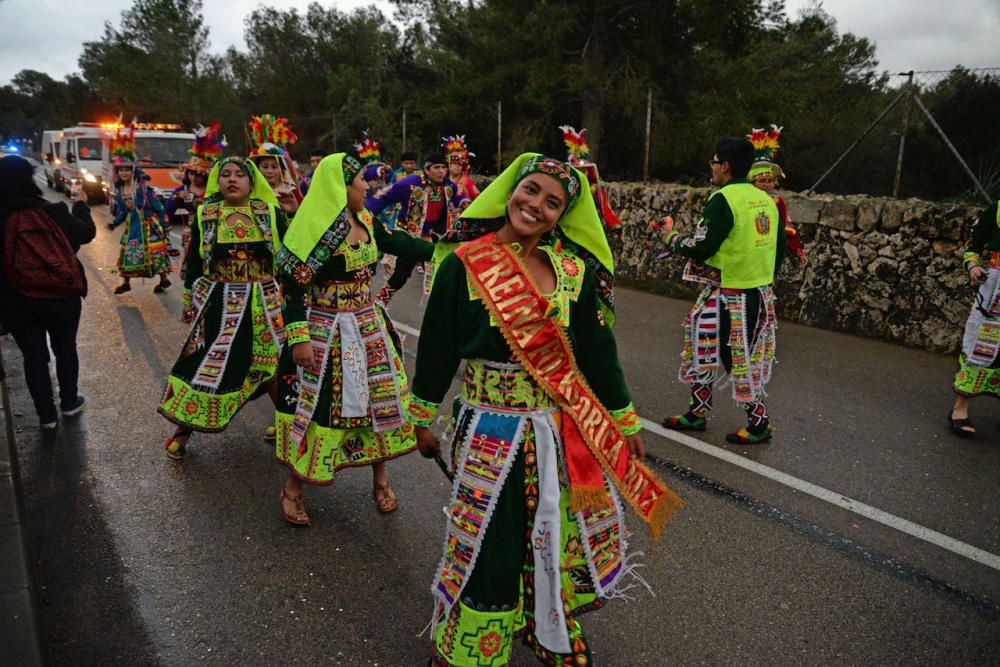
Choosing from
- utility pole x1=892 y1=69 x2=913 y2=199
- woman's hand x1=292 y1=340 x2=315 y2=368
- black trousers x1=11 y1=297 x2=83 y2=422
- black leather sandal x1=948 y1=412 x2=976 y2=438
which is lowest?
black leather sandal x1=948 y1=412 x2=976 y2=438

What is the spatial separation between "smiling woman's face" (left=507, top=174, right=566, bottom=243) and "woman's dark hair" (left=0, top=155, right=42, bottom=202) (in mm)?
3920

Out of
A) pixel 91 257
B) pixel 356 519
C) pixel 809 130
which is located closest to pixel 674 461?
pixel 356 519

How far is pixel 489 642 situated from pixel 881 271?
23.4 feet

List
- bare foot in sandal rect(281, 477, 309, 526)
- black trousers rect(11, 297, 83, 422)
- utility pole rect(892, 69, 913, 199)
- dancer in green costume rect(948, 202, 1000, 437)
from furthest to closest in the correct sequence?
utility pole rect(892, 69, 913, 199)
dancer in green costume rect(948, 202, 1000, 437)
black trousers rect(11, 297, 83, 422)
bare foot in sandal rect(281, 477, 309, 526)

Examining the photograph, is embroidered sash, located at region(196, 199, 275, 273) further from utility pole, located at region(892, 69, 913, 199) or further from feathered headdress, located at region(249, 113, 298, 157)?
utility pole, located at region(892, 69, 913, 199)

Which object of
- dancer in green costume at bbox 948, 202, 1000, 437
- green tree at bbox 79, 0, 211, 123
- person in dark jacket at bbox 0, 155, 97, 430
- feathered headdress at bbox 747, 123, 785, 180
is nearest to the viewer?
person in dark jacket at bbox 0, 155, 97, 430

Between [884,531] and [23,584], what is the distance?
13.6 feet

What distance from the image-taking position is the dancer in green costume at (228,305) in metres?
4.30

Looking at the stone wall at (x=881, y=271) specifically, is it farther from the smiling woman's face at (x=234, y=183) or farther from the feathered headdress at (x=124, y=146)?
the feathered headdress at (x=124, y=146)

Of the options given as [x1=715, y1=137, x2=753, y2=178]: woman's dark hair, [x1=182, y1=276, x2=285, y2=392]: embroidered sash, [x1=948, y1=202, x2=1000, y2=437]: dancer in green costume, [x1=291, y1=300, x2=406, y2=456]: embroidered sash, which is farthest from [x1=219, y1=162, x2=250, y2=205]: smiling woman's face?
[x1=948, y1=202, x2=1000, y2=437]: dancer in green costume

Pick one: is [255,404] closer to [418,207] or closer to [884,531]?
[418,207]

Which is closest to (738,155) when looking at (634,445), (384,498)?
(634,445)

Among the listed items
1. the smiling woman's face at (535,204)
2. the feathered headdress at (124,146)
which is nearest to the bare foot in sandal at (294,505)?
the smiling woman's face at (535,204)

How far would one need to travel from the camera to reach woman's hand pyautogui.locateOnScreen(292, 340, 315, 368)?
336 centimetres
